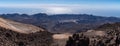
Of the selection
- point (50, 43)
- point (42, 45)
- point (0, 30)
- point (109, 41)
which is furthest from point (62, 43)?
point (0, 30)

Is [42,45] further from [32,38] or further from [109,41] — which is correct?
[109,41]

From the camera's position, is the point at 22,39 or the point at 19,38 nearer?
the point at 19,38

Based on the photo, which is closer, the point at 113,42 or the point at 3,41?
the point at 3,41

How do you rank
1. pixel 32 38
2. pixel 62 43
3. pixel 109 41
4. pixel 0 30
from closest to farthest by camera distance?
pixel 0 30
pixel 109 41
pixel 32 38
pixel 62 43

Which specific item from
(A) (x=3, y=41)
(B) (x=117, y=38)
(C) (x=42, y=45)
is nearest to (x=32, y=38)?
(C) (x=42, y=45)

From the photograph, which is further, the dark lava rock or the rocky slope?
the rocky slope

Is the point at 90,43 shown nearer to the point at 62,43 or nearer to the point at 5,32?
the point at 62,43

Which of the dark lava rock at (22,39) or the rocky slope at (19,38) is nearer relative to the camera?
the dark lava rock at (22,39)

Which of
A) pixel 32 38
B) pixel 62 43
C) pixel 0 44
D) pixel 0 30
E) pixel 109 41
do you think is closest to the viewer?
pixel 0 44

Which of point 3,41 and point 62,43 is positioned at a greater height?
point 3,41

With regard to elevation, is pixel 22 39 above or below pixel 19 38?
below
